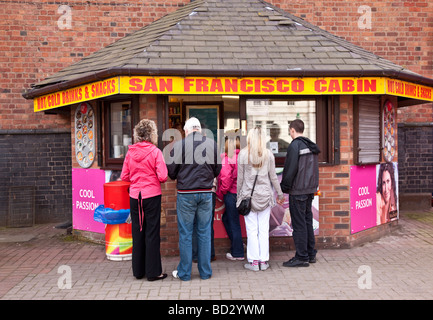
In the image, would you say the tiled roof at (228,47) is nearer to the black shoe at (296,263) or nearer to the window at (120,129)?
the window at (120,129)

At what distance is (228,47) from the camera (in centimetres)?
676

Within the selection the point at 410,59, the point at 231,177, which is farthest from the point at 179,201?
the point at 410,59

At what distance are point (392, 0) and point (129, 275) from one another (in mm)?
8287

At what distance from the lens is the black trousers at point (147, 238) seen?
5.26 meters

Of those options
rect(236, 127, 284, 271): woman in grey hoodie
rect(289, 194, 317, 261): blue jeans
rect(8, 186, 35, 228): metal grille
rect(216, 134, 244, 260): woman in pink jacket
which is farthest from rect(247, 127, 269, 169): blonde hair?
rect(8, 186, 35, 228): metal grille

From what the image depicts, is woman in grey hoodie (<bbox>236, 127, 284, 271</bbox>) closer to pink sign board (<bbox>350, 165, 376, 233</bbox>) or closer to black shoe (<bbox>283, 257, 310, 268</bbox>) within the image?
black shoe (<bbox>283, 257, 310, 268</bbox>)

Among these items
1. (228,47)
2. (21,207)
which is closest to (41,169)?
(21,207)

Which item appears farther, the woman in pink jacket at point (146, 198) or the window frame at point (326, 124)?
the window frame at point (326, 124)

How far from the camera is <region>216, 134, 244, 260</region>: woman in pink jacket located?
6.14 metres

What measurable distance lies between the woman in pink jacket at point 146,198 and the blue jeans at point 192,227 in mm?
291

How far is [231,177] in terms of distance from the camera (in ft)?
20.1

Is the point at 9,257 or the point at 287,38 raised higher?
the point at 287,38

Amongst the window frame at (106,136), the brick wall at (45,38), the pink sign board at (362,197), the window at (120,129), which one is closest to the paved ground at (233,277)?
the pink sign board at (362,197)

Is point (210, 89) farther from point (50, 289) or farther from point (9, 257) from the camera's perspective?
point (9, 257)
